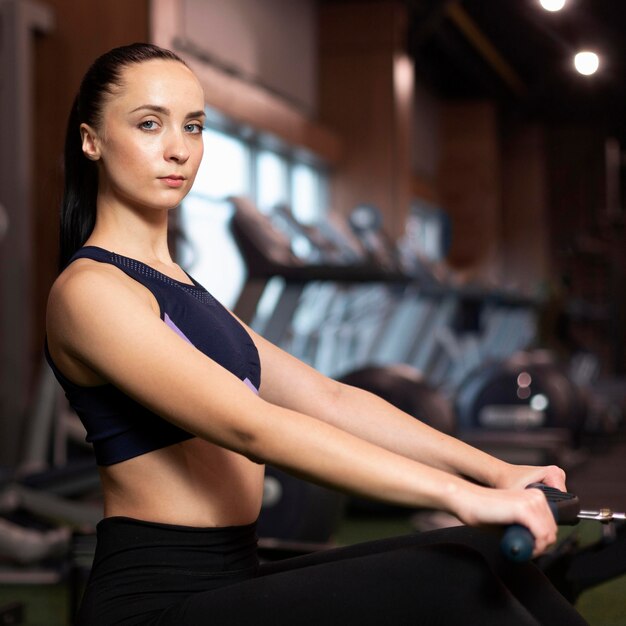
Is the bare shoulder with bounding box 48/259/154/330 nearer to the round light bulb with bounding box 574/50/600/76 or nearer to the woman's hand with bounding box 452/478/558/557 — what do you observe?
the woman's hand with bounding box 452/478/558/557

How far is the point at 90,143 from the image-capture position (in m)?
1.33

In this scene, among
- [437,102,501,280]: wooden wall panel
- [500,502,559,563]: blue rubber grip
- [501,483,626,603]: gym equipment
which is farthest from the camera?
[437,102,501,280]: wooden wall panel

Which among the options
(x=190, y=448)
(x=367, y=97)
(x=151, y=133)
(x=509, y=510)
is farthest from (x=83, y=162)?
(x=367, y=97)

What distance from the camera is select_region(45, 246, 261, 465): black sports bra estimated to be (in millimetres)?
1238

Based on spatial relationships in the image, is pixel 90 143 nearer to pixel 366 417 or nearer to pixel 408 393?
pixel 366 417

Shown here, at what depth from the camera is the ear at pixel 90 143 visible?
4.33ft

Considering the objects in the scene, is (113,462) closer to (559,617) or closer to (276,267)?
(559,617)

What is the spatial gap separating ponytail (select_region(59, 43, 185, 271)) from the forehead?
0.02 m


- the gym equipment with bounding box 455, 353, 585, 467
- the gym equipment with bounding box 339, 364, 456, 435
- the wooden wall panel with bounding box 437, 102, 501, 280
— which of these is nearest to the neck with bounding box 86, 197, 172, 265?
the gym equipment with bounding box 339, 364, 456, 435

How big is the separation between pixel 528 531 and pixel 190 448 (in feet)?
1.37

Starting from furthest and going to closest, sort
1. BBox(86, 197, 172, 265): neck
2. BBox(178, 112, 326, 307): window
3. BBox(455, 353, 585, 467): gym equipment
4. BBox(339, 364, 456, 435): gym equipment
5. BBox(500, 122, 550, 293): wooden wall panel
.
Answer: BBox(500, 122, 550, 293): wooden wall panel
BBox(455, 353, 585, 467): gym equipment
BBox(339, 364, 456, 435): gym equipment
BBox(178, 112, 326, 307): window
BBox(86, 197, 172, 265): neck

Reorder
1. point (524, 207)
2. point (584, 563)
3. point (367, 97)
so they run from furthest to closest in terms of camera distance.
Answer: point (524, 207) < point (367, 97) < point (584, 563)

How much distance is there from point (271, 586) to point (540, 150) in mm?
13842

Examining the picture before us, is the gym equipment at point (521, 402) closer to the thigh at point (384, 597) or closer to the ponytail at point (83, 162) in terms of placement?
the ponytail at point (83, 162)
